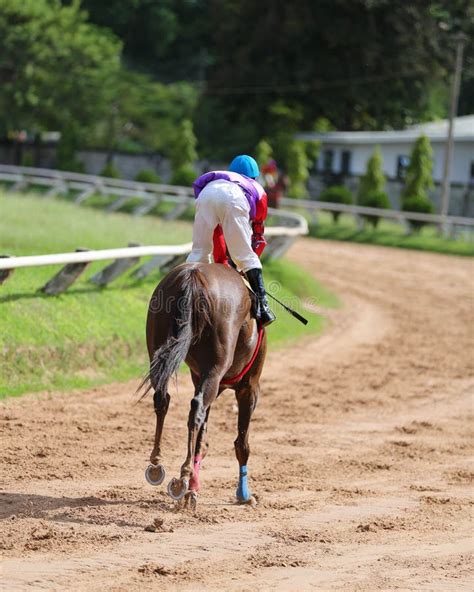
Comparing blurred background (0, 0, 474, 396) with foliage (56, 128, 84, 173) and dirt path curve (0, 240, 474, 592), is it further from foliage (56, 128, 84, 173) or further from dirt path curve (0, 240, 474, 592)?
dirt path curve (0, 240, 474, 592)

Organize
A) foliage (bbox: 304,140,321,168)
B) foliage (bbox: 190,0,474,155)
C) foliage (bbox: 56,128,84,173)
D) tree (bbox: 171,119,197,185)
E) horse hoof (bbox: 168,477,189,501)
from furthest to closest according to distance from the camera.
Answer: foliage (bbox: 304,140,321,168)
foliage (bbox: 56,128,84,173)
foliage (bbox: 190,0,474,155)
tree (bbox: 171,119,197,185)
horse hoof (bbox: 168,477,189,501)

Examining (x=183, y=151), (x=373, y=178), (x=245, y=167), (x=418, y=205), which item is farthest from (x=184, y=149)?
(x=245, y=167)

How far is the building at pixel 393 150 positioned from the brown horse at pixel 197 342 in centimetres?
3655

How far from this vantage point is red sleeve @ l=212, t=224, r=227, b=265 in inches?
315

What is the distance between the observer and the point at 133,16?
6250 centimetres

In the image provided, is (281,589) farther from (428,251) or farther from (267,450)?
(428,251)

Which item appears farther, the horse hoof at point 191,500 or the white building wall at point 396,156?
the white building wall at point 396,156

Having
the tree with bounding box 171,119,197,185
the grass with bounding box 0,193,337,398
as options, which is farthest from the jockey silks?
the tree with bounding box 171,119,197,185

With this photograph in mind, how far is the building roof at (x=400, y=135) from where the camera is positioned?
44531 millimetres

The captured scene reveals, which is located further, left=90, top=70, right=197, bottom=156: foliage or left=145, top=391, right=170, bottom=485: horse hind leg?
left=90, top=70, right=197, bottom=156: foliage

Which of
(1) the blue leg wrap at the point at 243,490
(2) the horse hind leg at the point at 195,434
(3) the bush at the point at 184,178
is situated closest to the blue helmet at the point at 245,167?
(2) the horse hind leg at the point at 195,434

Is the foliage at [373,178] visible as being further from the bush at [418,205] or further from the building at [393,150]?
the building at [393,150]

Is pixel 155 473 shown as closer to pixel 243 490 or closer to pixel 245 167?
pixel 243 490

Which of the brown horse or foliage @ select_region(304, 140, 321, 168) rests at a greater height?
foliage @ select_region(304, 140, 321, 168)
